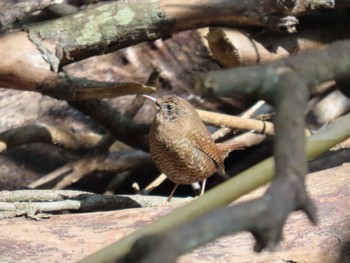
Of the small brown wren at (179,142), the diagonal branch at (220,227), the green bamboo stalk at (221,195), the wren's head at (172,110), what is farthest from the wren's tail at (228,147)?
the diagonal branch at (220,227)

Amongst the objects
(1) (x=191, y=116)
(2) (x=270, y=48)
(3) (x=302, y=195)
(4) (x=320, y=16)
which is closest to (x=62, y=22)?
(1) (x=191, y=116)

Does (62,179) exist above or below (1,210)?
below

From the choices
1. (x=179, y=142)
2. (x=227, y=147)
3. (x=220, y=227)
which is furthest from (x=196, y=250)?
(x=220, y=227)

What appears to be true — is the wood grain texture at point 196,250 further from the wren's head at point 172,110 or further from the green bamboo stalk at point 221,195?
the green bamboo stalk at point 221,195

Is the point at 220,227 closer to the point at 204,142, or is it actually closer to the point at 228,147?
the point at 204,142

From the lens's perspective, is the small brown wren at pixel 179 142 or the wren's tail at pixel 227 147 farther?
the wren's tail at pixel 227 147

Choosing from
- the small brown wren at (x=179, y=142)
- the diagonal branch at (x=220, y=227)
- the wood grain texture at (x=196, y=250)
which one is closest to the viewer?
the diagonal branch at (x=220, y=227)

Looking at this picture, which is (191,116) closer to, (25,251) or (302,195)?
(25,251)
